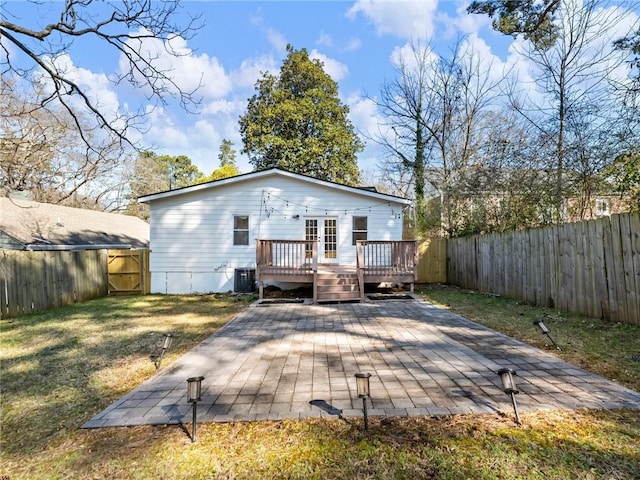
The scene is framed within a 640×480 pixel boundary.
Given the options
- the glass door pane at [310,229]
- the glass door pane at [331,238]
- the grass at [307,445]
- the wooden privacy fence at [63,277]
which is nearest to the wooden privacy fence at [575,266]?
the grass at [307,445]

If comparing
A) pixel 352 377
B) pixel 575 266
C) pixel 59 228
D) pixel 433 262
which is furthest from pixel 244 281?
pixel 59 228

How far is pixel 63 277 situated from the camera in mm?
9625

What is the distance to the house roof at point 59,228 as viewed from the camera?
44.6 ft

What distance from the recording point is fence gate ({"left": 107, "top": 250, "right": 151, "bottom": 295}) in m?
11.9

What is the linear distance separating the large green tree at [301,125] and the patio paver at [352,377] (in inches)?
662

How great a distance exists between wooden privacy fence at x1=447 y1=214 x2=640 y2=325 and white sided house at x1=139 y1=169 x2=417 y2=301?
12.8 ft

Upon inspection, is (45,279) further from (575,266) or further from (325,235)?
(575,266)

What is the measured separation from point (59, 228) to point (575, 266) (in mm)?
19429

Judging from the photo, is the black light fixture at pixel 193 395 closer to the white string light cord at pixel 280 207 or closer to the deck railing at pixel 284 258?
the deck railing at pixel 284 258

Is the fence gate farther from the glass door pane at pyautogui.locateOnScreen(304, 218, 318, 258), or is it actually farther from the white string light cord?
the glass door pane at pyautogui.locateOnScreen(304, 218, 318, 258)

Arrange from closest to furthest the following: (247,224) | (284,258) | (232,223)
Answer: (284,258) → (232,223) → (247,224)

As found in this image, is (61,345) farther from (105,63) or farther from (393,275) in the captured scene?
(393,275)

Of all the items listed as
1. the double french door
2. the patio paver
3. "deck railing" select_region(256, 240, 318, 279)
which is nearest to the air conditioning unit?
"deck railing" select_region(256, 240, 318, 279)

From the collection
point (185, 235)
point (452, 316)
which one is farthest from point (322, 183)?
point (452, 316)
